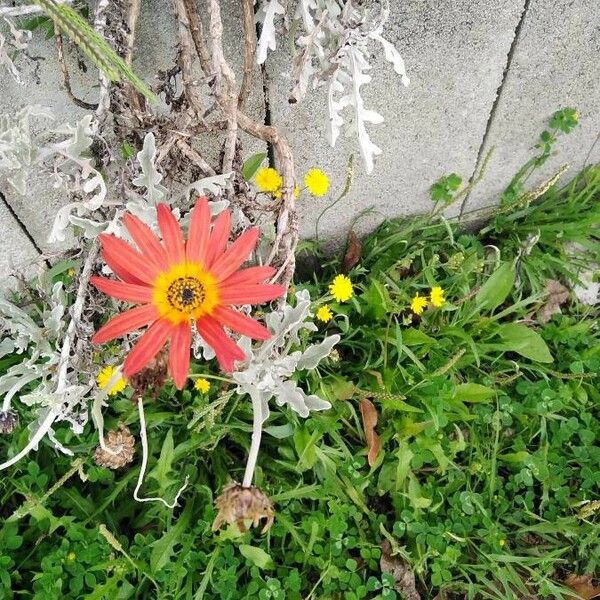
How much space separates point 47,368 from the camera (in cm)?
138

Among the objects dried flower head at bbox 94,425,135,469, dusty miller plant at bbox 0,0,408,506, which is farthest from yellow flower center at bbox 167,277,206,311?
dried flower head at bbox 94,425,135,469

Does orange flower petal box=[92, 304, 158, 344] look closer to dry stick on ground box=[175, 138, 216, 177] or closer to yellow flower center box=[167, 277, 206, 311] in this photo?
yellow flower center box=[167, 277, 206, 311]

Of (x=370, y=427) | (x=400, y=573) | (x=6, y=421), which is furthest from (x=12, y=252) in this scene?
(x=400, y=573)

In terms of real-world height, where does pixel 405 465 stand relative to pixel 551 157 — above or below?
below

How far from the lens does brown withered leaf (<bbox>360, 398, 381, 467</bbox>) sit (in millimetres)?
1645

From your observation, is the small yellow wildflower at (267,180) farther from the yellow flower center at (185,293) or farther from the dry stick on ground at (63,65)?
the yellow flower center at (185,293)

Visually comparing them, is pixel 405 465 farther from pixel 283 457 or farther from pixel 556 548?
pixel 556 548

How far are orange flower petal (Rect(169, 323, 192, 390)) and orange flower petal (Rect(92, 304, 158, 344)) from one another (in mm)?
46

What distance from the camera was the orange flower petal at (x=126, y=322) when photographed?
96cm

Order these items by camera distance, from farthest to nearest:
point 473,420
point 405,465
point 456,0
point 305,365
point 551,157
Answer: point 551,157 → point 473,420 → point 405,465 → point 456,0 → point 305,365

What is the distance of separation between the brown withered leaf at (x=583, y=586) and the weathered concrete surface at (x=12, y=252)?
154 centimetres

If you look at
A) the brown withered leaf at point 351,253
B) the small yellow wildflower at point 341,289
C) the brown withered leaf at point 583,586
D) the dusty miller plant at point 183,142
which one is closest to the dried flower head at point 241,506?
the dusty miller plant at point 183,142

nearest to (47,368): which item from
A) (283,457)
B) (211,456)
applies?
(211,456)

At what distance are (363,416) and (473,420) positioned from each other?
1.02 ft
